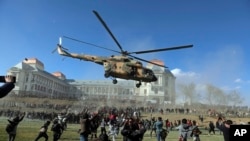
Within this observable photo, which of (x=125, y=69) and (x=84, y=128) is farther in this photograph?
(x=125, y=69)

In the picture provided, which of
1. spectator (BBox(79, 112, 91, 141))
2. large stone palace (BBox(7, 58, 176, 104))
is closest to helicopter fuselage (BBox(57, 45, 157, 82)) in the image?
spectator (BBox(79, 112, 91, 141))

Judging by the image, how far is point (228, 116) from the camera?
217ft

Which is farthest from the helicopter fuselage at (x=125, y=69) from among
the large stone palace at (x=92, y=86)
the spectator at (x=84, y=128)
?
the large stone palace at (x=92, y=86)

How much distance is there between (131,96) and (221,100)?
140 feet

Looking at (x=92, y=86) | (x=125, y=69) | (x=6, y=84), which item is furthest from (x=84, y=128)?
(x=92, y=86)

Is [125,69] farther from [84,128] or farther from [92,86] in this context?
[92,86]

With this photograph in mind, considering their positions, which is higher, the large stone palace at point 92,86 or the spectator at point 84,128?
the large stone palace at point 92,86

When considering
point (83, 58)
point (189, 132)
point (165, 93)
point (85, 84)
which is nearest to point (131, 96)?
point (165, 93)

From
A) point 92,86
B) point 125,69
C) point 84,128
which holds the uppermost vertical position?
point 92,86

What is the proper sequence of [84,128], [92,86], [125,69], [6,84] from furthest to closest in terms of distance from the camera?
[92,86] → [125,69] → [84,128] → [6,84]

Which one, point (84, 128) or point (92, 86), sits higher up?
point (92, 86)

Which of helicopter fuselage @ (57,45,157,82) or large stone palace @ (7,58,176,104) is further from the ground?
large stone palace @ (7,58,176,104)

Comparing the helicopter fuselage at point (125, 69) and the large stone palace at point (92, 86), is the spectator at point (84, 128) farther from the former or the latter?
the large stone palace at point (92, 86)

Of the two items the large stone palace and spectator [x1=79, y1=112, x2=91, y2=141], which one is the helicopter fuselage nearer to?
spectator [x1=79, y1=112, x2=91, y2=141]
